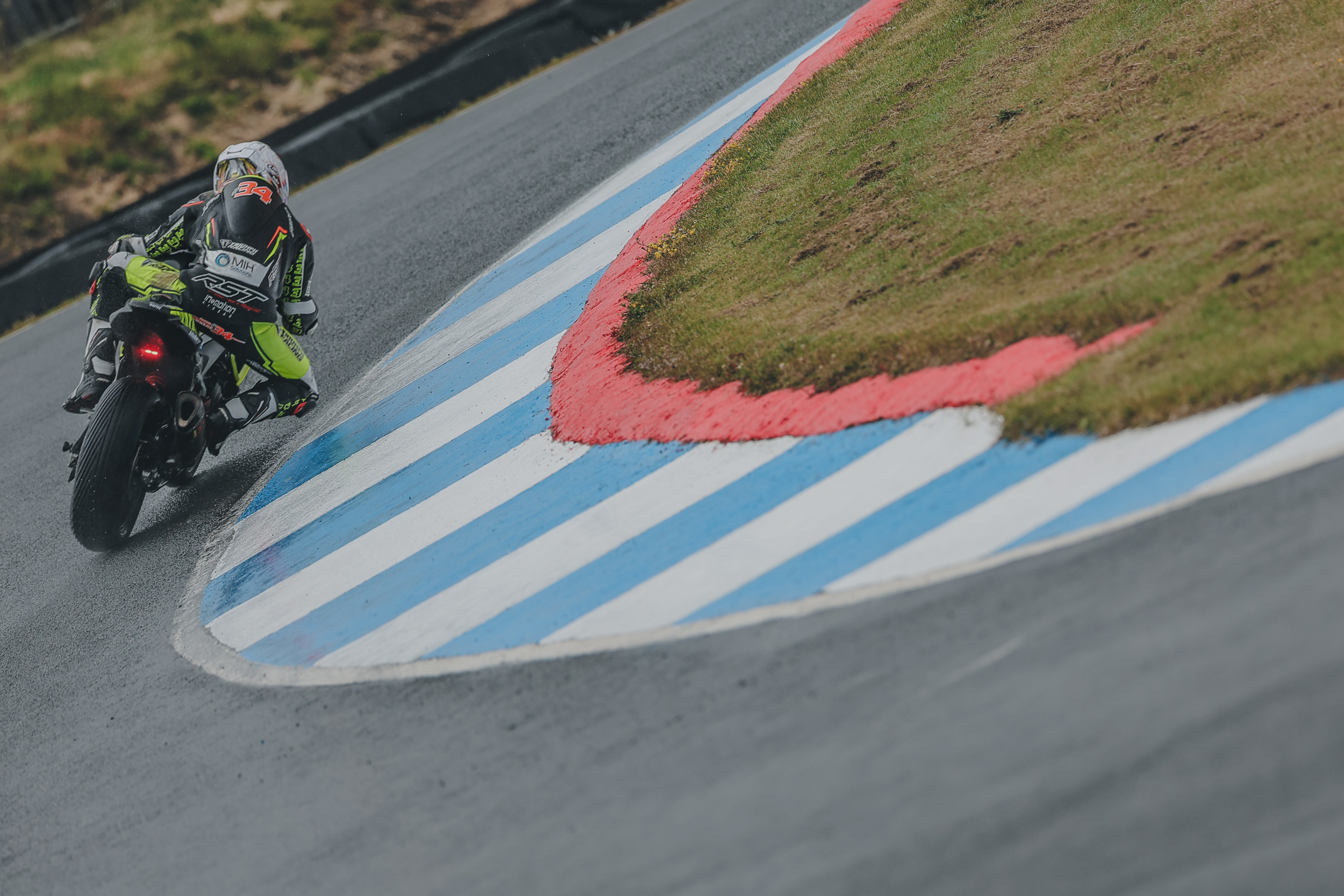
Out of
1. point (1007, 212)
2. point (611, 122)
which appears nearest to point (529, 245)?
point (611, 122)

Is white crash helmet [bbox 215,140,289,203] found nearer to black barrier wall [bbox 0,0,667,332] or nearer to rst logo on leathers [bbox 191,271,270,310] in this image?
rst logo on leathers [bbox 191,271,270,310]

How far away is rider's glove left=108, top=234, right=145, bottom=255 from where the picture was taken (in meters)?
7.42

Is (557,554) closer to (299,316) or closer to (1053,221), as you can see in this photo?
(1053,221)

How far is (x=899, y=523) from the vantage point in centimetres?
472

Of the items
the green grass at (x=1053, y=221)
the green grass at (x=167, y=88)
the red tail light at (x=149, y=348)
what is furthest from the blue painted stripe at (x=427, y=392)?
the green grass at (x=167, y=88)

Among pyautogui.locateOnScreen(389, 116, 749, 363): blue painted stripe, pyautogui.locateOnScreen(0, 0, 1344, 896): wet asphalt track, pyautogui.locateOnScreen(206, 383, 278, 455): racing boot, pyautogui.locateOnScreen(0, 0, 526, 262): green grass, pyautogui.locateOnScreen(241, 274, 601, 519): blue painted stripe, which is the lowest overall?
pyautogui.locateOnScreen(0, 0, 1344, 896): wet asphalt track

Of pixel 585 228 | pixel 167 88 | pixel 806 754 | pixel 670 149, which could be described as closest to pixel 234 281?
pixel 585 228

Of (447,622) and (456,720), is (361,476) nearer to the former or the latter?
(447,622)

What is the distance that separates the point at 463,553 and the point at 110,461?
2509mm

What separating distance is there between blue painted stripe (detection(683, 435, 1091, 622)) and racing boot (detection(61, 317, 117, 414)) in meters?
4.63

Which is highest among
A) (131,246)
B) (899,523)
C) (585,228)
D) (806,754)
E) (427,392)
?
(131,246)

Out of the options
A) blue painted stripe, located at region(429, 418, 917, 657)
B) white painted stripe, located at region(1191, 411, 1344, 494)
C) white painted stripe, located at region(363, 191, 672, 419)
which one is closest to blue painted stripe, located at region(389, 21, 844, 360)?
white painted stripe, located at region(363, 191, 672, 419)

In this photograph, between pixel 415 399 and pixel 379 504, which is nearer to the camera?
pixel 379 504

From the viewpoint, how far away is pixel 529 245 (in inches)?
424
